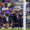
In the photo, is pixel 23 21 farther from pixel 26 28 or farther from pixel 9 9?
pixel 9 9

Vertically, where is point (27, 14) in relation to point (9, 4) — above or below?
below

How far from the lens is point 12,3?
2.58 metres

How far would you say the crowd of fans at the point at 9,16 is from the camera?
2.58 metres

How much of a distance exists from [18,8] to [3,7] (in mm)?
403

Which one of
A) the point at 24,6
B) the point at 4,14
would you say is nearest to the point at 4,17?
the point at 4,14

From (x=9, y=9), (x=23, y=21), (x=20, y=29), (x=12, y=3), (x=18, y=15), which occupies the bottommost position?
(x=20, y=29)

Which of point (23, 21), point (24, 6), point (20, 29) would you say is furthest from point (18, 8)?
point (20, 29)

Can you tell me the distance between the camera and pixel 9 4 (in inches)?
102

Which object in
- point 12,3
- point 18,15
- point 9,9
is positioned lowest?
point 18,15

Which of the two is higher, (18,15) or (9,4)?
(9,4)

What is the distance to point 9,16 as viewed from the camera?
8.53 ft

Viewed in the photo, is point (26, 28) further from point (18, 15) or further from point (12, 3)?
point (12, 3)

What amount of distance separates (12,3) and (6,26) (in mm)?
643

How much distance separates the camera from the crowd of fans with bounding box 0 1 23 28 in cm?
258
